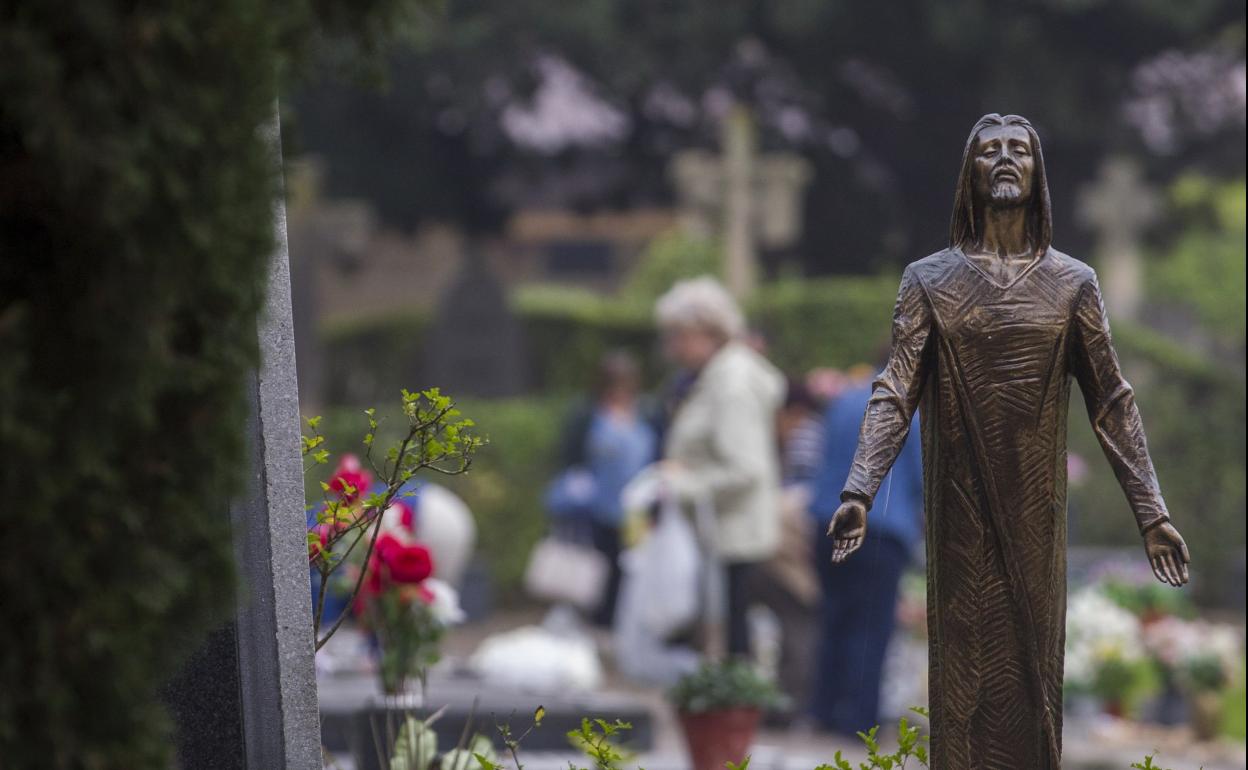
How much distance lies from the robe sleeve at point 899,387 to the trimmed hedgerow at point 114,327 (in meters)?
1.65

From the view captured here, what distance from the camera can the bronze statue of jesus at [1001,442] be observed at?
4078mm

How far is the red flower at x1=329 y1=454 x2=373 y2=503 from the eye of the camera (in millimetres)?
4348

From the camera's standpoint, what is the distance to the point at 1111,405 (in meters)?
4.17

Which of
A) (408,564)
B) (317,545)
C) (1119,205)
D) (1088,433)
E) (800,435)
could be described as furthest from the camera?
(1119,205)

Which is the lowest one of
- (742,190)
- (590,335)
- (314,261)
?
(590,335)

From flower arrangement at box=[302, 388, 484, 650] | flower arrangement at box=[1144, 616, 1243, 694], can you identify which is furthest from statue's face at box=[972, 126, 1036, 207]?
flower arrangement at box=[1144, 616, 1243, 694]

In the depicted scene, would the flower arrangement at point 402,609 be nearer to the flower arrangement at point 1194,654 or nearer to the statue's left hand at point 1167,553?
the statue's left hand at point 1167,553

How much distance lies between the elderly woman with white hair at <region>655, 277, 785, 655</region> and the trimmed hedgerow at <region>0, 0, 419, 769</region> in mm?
6949

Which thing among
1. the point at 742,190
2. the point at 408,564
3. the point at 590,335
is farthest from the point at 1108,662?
the point at 590,335

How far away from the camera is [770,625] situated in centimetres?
1176

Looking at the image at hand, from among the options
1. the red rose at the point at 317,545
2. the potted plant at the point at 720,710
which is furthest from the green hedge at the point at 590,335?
the red rose at the point at 317,545

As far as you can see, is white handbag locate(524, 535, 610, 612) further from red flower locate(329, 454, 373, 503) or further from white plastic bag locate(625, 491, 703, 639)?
red flower locate(329, 454, 373, 503)

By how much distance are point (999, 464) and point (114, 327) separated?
204 centimetres

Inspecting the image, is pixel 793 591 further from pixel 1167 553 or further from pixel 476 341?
pixel 476 341
